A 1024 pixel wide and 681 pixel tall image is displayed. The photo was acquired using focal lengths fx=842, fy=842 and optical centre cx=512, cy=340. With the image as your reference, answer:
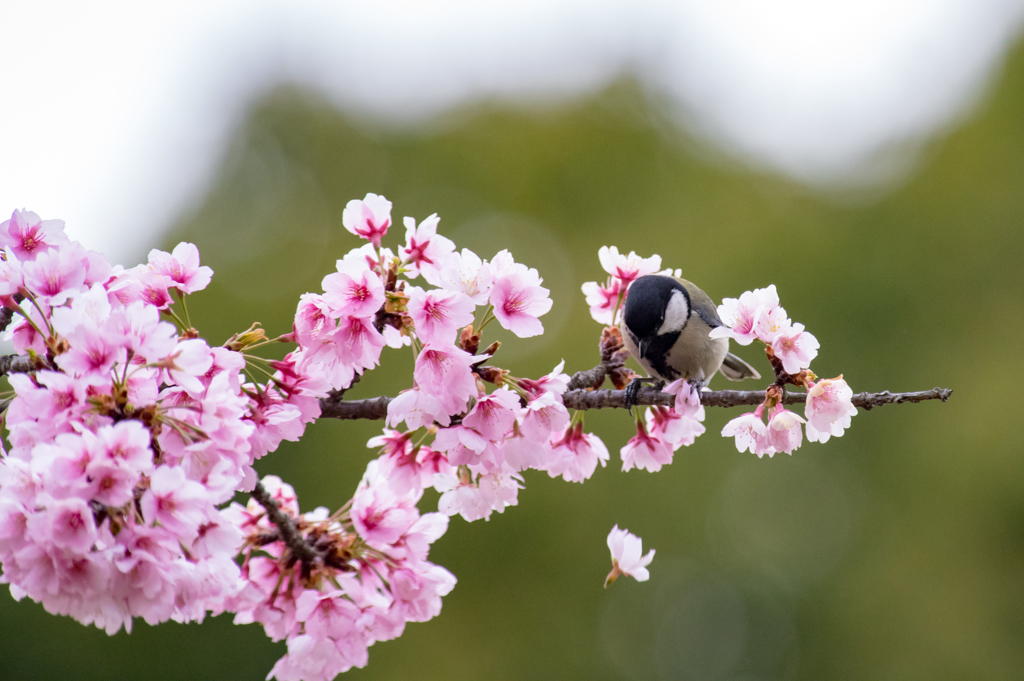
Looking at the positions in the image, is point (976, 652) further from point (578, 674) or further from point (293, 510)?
point (293, 510)

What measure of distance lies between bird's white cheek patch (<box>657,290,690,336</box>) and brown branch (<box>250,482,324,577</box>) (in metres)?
1.61

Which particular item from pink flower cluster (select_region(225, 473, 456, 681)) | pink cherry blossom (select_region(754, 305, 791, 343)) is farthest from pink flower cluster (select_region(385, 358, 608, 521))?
pink cherry blossom (select_region(754, 305, 791, 343))

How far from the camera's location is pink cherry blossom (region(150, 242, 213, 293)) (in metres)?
2.21

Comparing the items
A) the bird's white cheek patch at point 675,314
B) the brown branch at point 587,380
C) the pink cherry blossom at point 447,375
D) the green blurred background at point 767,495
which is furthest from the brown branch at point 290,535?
the green blurred background at point 767,495

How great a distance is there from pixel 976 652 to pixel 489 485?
34.9ft

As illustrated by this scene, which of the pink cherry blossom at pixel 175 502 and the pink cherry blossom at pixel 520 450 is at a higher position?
the pink cherry blossom at pixel 520 450

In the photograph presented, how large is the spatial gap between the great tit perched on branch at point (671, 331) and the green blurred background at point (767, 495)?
6795 mm

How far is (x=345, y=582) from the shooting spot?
2.35m

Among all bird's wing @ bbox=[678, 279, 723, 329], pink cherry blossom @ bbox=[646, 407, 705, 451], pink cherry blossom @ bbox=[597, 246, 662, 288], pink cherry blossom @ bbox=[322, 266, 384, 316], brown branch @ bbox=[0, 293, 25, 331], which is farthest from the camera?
bird's wing @ bbox=[678, 279, 723, 329]

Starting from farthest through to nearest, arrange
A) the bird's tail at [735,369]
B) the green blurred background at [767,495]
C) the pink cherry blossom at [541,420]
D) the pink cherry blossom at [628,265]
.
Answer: the green blurred background at [767,495] → the bird's tail at [735,369] → the pink cherry blossom at [628,265] → the pink cherry blossom at [541,420]

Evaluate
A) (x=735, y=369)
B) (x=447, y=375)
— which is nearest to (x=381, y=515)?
(x=447, y=375)

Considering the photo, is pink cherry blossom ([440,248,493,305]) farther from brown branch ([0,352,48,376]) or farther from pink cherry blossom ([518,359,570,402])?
brown branch ([0,352,48,376])

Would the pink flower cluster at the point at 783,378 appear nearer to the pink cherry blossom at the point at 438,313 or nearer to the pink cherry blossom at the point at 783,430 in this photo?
the pink cherry blossom at the point at 783,430

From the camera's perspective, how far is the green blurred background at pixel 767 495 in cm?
1088
